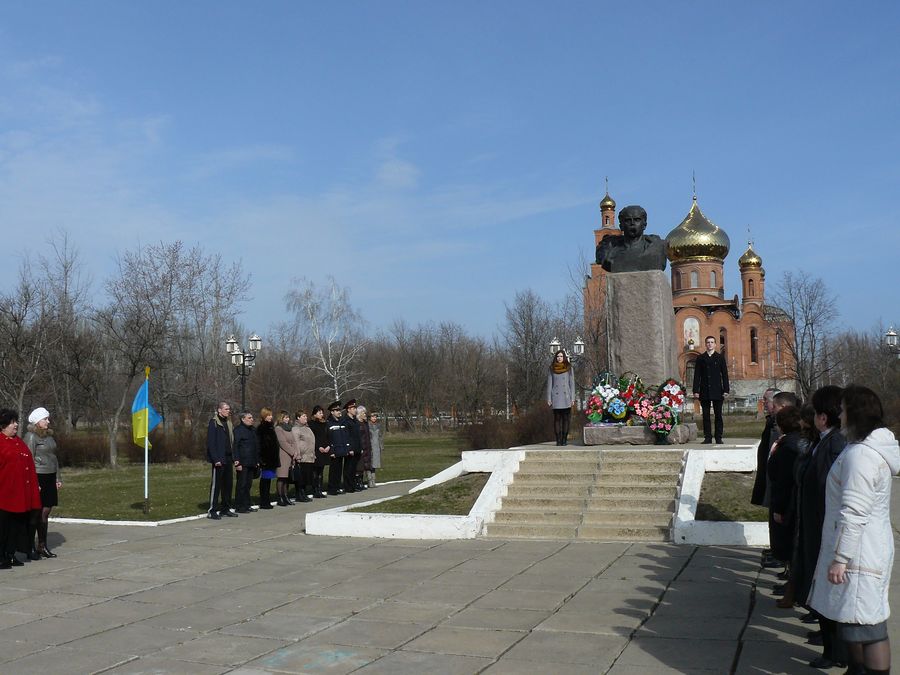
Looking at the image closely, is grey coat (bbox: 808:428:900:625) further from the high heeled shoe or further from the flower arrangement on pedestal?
the flower arrangement on pedestal

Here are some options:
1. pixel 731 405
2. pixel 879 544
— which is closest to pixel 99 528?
pixel 879 544

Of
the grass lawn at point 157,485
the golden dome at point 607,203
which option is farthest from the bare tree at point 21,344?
the golden dome at point 607,203

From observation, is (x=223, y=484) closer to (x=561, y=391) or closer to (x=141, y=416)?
(x=141, y=416)

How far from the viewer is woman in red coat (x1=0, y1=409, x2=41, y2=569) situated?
351 inches

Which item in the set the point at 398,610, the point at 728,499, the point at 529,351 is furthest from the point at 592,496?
the point at 529,351

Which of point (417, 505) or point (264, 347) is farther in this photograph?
point (264, 347)

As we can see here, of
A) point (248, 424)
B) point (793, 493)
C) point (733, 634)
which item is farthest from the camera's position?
point (248, 424)

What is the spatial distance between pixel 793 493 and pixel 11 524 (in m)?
7.41

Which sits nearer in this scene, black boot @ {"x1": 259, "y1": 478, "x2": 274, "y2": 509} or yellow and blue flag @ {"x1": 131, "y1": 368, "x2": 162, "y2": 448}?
yellow and blue flag @ {"x1": 131, "y1": 368, "x2": 162, "y2": 448}

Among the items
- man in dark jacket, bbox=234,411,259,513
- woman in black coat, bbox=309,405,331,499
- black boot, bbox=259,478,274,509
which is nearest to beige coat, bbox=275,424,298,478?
black boot, bbox=259,478,274,509

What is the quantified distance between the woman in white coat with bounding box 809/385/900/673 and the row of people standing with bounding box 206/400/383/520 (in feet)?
32.8

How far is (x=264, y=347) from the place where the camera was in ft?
191

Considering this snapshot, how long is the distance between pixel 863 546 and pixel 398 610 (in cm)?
373

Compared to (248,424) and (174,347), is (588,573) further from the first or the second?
(174,347)
